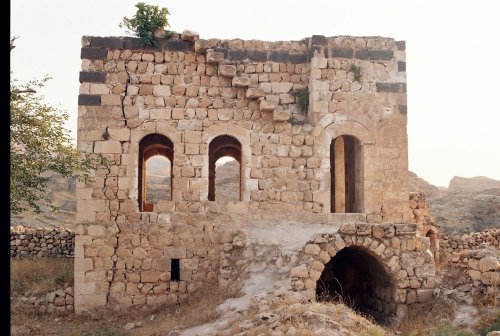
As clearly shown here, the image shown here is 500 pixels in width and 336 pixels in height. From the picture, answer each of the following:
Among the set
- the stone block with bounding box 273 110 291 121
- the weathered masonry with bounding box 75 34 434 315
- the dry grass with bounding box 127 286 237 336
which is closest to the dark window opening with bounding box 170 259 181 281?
the weathered masonry with bounding box 75 34 434 315

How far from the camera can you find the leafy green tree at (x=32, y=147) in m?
8.84

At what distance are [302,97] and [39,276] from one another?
326 inches

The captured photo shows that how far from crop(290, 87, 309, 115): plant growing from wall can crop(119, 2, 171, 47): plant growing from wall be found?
3.54 meters

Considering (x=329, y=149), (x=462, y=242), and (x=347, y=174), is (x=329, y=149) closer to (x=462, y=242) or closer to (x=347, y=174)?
(x=347, y=174)

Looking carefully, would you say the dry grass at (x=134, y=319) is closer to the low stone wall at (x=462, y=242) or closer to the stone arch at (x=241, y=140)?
the stone arch at (x=241, y=140)

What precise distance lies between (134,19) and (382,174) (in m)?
7.30

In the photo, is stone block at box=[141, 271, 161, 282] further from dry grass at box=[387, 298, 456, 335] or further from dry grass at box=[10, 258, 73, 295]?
dry grass at box=[387, 298, 456, 335]

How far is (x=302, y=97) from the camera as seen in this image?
1265 centimetres

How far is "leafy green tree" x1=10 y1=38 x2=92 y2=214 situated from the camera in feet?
29.0

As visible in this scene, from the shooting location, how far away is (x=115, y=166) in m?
11.9

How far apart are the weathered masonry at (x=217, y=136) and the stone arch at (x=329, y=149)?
0.03 metres

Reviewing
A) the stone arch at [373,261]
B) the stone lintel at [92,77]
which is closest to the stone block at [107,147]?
the stone lintel at [92,77]

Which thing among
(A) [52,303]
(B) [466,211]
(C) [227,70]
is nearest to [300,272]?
(C) [227,70]
